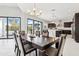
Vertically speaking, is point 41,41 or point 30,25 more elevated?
point 30,25

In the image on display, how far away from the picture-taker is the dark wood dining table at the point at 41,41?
183cm

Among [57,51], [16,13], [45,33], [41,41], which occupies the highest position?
[16,13]

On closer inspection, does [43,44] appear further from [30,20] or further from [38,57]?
[30,20]

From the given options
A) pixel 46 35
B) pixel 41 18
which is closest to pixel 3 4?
pixel 41 18

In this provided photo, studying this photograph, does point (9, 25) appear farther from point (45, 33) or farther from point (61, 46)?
point (61, 46)

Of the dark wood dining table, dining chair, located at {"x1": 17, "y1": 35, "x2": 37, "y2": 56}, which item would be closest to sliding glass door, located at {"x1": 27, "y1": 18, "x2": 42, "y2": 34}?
the dark wood dining table

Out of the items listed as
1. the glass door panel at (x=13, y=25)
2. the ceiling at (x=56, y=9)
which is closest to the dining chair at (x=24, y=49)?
the glass door panel at (x=13, y=25)

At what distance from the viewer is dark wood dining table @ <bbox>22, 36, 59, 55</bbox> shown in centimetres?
183

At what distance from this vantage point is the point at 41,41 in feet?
6.55

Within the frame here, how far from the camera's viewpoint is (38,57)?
1.82 m

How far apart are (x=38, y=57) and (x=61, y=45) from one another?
0.44m

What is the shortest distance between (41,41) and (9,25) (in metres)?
0.64

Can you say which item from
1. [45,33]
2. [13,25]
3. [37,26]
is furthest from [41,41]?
[13,25]

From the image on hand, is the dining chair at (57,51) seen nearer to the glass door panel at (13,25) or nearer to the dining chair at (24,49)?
the dining chair at (24,49)
